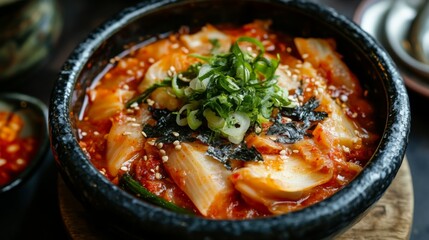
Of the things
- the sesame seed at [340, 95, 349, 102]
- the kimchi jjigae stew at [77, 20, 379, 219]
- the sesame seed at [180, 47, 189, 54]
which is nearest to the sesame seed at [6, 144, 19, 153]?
the kimchi jjigae stew at [77, 20, 379, 219]

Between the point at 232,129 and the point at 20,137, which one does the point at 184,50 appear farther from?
the point at 20,137

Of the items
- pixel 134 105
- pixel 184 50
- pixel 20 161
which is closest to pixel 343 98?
pixel 184 50

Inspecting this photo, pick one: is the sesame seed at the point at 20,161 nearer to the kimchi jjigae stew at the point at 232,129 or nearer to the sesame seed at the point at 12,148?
the sesame seed at the point at 12,148

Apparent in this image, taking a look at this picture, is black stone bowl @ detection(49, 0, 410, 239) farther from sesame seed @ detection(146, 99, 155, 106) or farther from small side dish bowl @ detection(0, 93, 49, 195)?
small side dish bowl @ detection(0, 93, 49, 195)

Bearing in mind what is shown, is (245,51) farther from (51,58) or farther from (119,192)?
(51,58)

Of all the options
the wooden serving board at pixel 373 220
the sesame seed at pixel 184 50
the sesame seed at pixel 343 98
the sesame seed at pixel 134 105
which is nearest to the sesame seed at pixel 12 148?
the wooden serving board at pixel 373 220
